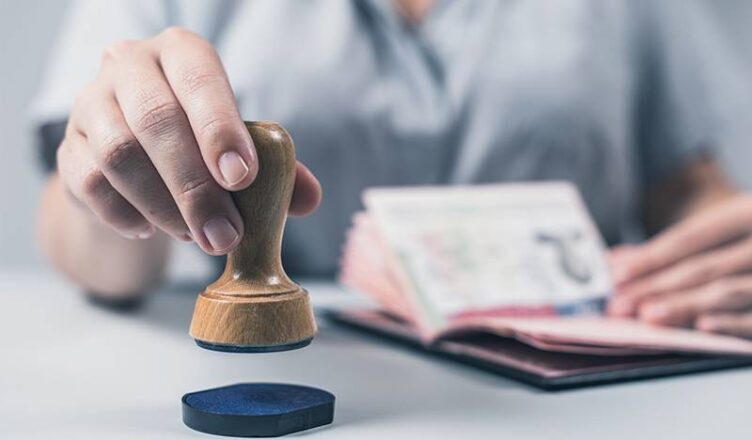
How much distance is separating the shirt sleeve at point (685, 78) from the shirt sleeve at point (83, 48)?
28.3 inches

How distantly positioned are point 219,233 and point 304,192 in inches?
3.7

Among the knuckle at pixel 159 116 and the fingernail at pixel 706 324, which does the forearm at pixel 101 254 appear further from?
the fingernail at pixel 706 324

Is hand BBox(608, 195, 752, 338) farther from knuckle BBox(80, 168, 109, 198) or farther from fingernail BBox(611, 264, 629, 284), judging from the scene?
knuckle BBox(80, 168, 109, 198)

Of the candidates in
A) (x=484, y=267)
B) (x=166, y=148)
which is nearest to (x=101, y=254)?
(x=484, y=267)

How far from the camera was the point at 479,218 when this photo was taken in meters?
0.93

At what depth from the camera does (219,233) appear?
1.66 ft

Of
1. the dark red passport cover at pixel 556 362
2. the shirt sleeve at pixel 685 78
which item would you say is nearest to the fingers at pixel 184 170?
the dark red passport cover at pixel 556 362

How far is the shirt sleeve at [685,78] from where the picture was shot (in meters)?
1.37

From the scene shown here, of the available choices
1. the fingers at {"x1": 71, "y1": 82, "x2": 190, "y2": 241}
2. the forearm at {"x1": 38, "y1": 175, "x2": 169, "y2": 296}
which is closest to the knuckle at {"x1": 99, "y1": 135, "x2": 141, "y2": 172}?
the fingers at {"x1": 71, "y1": 82, "x2": 190, "y2": 241}

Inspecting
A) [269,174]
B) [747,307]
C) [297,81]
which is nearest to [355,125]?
[297,81]

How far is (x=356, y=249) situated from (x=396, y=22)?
1.33 feet

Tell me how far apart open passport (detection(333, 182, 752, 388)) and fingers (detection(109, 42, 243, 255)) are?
0.27 metres

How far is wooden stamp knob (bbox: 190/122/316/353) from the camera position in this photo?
0.50 m

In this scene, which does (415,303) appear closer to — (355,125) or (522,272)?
(522,272)
